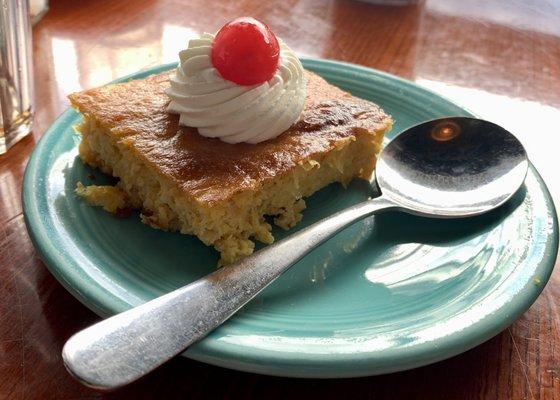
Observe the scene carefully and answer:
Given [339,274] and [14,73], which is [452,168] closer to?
[339,274]

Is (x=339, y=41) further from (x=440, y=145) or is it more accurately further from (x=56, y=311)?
(x=56, y=311)

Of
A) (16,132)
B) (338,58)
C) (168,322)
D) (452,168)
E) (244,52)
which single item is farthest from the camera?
(338,58)

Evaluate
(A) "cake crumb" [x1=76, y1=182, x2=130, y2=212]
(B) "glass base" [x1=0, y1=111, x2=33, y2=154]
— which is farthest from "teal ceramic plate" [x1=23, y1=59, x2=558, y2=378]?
(B) "glass base" [x1=0, y1=111, x2=33, y2=154]

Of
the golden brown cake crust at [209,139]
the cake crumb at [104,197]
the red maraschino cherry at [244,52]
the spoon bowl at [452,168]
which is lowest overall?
the cake crumb at [104,197]

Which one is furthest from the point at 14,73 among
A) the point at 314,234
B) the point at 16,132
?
the point at 314,234

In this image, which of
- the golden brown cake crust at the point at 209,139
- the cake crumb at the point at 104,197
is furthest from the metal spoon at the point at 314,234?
the cake crumb at the point at 104,197

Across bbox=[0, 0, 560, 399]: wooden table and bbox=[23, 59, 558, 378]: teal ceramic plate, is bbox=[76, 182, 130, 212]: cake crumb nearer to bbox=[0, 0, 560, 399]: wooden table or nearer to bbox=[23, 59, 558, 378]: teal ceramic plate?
bbox=[23, 59, 558, 378]: teal ceramic plate

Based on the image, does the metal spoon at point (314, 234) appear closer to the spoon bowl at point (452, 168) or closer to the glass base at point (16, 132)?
the spoon bowl at point (452, 168)

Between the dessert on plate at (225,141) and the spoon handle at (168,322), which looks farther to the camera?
the dessert on plate at (225,141)
